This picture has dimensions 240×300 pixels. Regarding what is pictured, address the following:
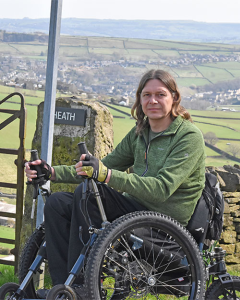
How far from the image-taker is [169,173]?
9.36 ft

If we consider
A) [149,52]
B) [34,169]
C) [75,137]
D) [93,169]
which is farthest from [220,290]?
[149,52]

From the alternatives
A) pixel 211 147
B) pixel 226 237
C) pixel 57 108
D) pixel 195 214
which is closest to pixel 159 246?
pixel 195 214

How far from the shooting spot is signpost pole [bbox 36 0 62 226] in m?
3.61

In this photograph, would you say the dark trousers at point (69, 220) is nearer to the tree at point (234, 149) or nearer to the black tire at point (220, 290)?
the black tire at point (220, 290)

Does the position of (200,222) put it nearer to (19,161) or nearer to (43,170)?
(43,170)

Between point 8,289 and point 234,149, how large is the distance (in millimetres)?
38681

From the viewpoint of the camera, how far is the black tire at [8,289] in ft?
9.42

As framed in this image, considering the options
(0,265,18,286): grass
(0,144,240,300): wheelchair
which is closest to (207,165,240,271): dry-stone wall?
(0,265,18,286): grass

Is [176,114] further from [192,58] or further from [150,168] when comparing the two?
[192,58]

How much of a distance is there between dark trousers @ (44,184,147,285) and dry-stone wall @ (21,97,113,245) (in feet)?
4.22

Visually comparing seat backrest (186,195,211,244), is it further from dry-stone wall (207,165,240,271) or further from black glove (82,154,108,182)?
dry-stone wall (207,165,240,271)

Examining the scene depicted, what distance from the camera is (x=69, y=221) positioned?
3.06 m

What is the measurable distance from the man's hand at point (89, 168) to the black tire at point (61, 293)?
64 cm

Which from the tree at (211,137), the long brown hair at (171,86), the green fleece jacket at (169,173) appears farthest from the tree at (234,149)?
the green fleece jacket at (169,173)
